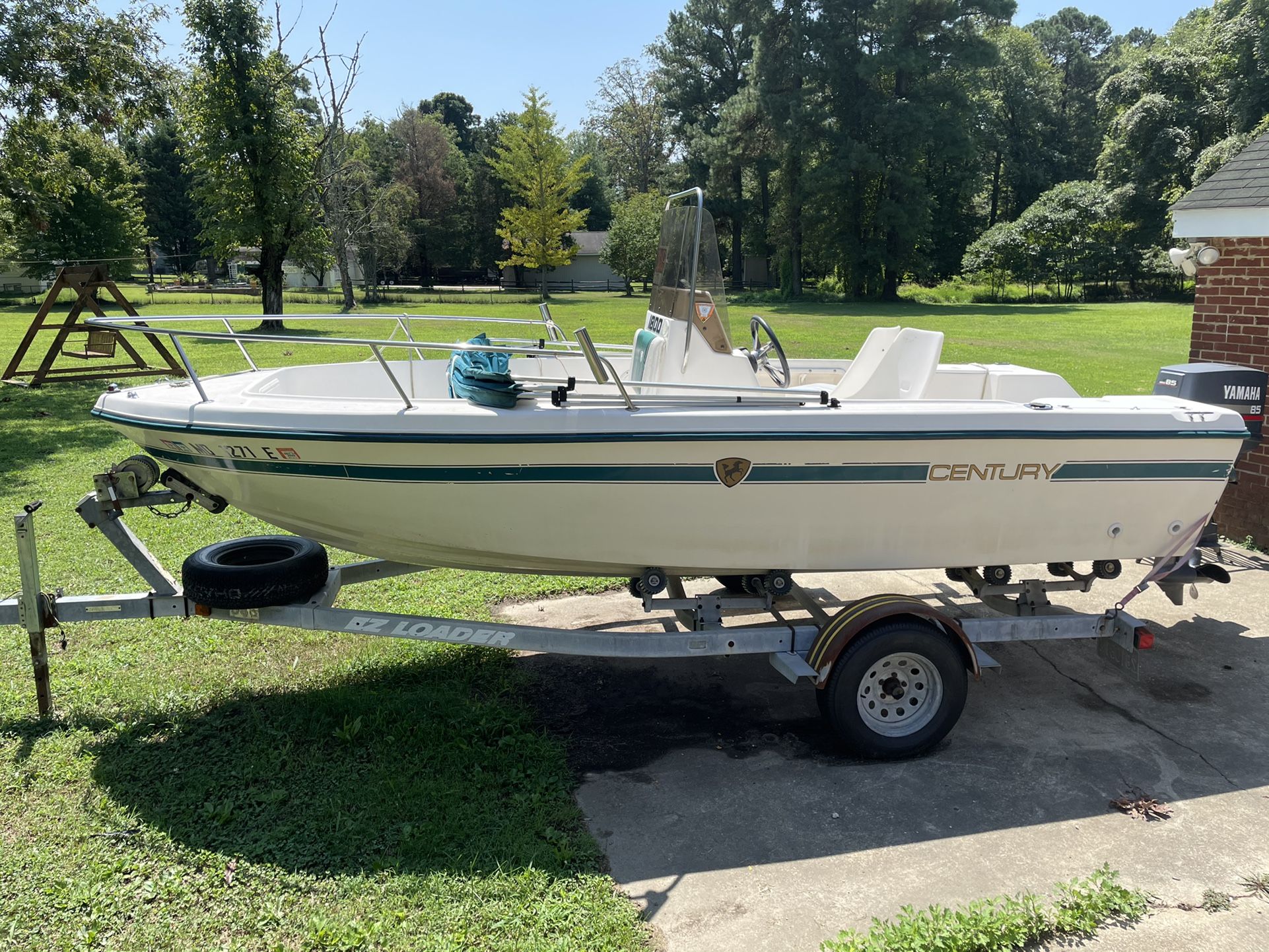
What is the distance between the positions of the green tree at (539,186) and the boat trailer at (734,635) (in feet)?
128

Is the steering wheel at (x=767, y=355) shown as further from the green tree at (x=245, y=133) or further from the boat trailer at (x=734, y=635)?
the green tree at (x=245, y=133)

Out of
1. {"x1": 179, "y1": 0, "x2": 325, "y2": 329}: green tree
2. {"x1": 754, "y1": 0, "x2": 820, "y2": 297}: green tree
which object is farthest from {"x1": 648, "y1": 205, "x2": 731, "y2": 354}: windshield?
{"x1": 754, "y1": 0, "x2": 820, "y2": 297}: green tree

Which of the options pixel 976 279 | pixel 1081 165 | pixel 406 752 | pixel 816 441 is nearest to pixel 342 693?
pixel 406 752

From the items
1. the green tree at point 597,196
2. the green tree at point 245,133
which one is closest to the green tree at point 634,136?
the green tree at point 597,196

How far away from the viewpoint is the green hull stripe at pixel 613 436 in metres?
3.68

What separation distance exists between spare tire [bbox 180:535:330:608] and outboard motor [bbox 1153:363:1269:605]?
13.5ft

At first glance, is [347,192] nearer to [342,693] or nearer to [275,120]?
[275,120]

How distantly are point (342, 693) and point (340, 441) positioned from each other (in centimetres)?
145

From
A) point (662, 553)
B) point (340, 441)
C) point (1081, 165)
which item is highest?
point (1081, 165)

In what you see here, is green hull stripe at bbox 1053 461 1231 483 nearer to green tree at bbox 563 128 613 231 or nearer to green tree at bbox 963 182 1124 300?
green tree at bbox 963 182 1124 300

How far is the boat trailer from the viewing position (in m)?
3.91

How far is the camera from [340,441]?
3689 millimetres

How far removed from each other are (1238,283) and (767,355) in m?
4.06

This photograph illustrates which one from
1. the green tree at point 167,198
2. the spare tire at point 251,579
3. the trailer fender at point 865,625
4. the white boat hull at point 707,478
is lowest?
the trailer fender at point 865,625
